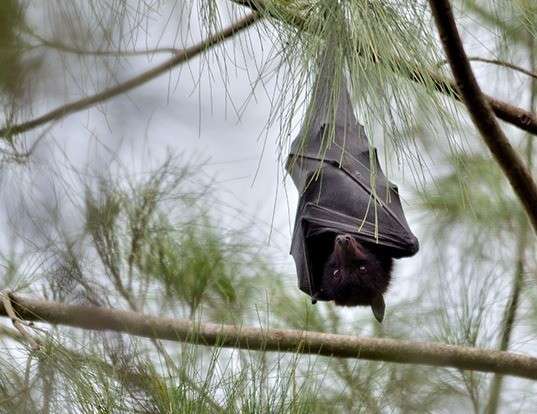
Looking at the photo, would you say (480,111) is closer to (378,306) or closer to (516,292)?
(378,306)

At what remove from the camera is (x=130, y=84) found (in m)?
2.43

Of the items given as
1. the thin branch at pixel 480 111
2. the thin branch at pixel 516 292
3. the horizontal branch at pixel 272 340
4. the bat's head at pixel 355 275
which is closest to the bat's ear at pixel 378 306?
the bat's head at pixel 355 275

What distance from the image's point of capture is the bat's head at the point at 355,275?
3.09m

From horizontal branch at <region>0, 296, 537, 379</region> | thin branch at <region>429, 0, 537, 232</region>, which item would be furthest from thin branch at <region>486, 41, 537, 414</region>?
thin branch at <region>429, 0, 537, 232</region>

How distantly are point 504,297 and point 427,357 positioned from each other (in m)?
1.08

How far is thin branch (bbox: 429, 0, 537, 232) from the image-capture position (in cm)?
203

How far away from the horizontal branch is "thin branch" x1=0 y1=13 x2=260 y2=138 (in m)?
0.37

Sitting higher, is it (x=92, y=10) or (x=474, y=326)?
Answer: (x=92, y=10)

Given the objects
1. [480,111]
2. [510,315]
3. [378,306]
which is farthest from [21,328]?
[510,315]

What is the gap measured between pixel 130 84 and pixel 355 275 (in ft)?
3.24

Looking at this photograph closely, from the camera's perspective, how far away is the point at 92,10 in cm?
203

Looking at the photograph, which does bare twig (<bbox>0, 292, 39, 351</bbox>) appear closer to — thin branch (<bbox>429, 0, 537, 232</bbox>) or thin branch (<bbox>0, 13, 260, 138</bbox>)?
thin branch (<bbox>0, 13, 260, 138</bbox>)

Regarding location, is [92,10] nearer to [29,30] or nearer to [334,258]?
[29,30]

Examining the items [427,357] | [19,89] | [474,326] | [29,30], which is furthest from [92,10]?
[474,326]
